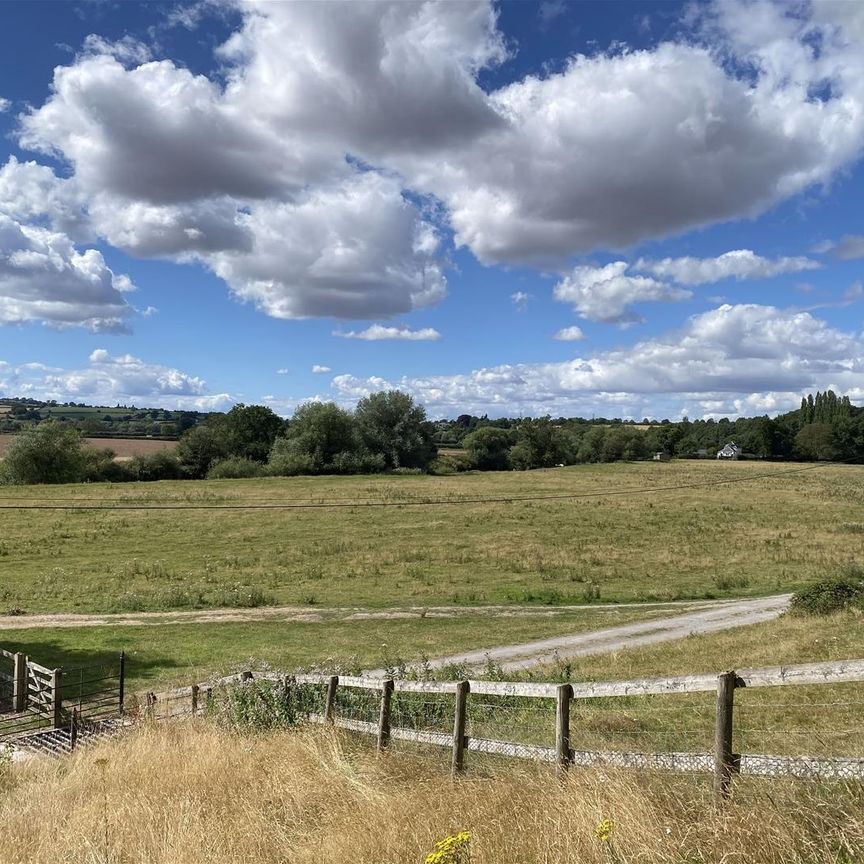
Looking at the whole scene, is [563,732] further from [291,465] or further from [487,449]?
[487,449]

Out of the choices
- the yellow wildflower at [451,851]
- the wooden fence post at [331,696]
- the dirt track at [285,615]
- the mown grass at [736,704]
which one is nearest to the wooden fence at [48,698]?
the wooden fence post at [331,696]

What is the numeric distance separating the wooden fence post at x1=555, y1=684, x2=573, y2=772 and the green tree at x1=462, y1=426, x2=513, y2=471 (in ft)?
406

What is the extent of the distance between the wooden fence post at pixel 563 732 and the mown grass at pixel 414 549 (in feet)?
75.2

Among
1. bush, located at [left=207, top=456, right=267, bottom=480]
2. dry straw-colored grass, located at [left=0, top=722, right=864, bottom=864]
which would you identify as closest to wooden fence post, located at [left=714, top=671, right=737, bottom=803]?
dry straw-colored grass, located at [left=0, top=722, right=864, bottom=864]

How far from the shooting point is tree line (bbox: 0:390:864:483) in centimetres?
8669

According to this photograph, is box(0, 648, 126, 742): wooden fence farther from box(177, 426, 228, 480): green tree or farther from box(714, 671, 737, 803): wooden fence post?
box(177, 426, 228, 480): green tree

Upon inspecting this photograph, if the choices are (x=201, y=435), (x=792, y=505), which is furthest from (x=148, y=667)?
(x=201, y=435)

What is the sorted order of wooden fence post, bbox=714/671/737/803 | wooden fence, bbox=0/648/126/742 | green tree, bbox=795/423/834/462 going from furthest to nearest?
green tree, bbox=795/423/834/462 < wooden fence, bbox=0/648/126/742 < wooden fence post, bbox=714/671/737/803

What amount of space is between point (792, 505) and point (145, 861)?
6394 centimetres

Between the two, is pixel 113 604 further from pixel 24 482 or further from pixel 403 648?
pixel 24 482

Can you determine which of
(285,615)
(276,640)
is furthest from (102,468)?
(276,640)

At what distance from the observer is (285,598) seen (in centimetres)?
3095

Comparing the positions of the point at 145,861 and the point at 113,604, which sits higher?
the point at 145,861

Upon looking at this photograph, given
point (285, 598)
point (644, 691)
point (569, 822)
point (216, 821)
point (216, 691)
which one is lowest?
point (285, 598)
